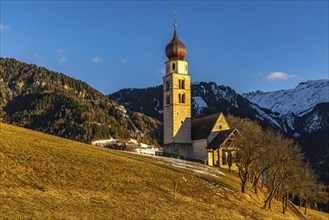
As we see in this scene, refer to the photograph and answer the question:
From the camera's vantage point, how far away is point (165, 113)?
10256 cm

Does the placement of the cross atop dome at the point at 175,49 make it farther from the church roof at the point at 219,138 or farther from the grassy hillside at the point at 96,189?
the grassy hillside at the point at 96,189

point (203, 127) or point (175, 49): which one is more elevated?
point (175, 49)

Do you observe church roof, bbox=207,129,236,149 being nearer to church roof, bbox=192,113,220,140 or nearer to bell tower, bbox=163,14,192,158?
church roof, bbox=192,113,220,140

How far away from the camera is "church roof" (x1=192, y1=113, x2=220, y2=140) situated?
9640 centimetres

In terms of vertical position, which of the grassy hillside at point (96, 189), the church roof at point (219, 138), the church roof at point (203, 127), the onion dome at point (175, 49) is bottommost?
the grassy hillside at point (96, 189)


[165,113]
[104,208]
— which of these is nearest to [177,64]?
[165,113]

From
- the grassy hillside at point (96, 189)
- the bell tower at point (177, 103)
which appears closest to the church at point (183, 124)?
the bell tower at point (177, 103)

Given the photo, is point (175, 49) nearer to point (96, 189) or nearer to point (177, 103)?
point (177, 103)

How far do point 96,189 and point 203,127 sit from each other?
62457 mm

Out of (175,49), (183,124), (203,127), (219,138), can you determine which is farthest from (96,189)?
(175,49)

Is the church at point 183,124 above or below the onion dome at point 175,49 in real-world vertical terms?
below

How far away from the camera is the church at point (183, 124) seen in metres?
93.4

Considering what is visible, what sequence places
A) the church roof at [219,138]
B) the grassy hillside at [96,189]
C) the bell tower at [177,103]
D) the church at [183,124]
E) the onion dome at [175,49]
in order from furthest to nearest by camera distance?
the onion dome at [175,49] < the bell tower at [177,103] < the church at [183,124] < the church roof at [219,138] < the grassy hillside at [96,189]

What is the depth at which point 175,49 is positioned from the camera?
4038 inches
